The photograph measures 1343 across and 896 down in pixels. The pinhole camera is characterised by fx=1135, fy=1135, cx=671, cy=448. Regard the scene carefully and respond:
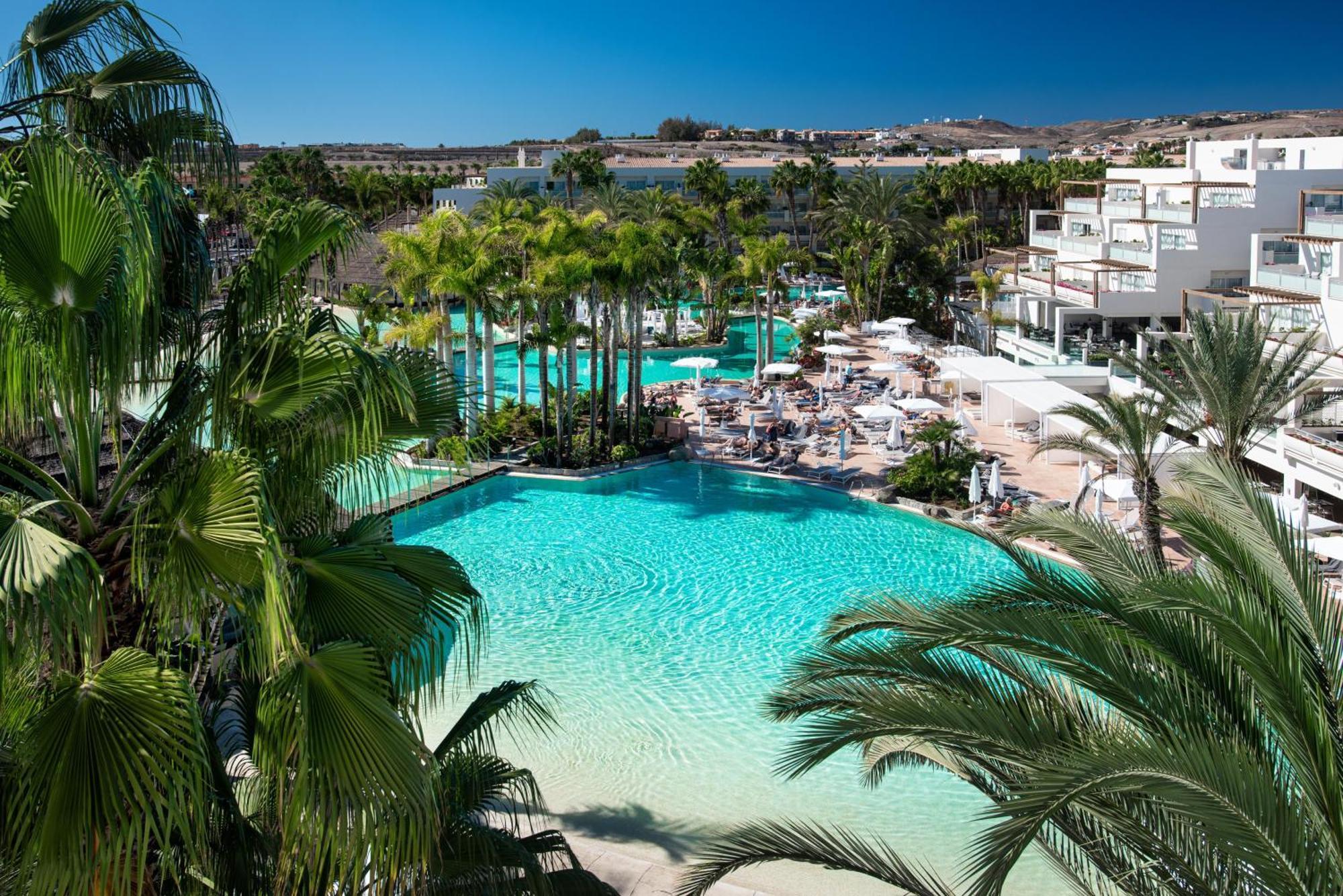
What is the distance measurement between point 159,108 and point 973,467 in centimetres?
1872

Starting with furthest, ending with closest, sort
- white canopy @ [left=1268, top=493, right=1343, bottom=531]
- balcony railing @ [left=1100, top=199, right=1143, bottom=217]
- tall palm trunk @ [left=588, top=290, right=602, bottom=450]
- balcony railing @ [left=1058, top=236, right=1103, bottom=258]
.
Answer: balcony railing @ [left=1100, top=199, right=1143, bottom=217] → balcony railing @ [left=1058, top=236, right=1103, bottom=258] → tall palm trunk @ [left=588, top=290, right=602, bottom=450] → white canopy @ [left=1268, top=493, right=1343, bottom=531]

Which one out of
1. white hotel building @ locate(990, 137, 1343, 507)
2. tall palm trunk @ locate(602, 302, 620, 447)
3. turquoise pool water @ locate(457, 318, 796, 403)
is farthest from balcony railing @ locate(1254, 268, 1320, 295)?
tall palm trunk @ locate(602, 302, 620, 447)

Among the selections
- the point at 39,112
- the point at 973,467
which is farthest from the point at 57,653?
the point at 973,467

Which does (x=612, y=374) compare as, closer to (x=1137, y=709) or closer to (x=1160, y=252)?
(x=1160, y=252)

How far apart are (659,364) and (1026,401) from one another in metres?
16.7

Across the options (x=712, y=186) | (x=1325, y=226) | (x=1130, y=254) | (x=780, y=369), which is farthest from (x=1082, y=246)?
(x=712, y=186)

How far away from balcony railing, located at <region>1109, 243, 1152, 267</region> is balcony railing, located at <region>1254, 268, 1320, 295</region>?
5.43m

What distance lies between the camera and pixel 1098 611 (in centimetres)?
641

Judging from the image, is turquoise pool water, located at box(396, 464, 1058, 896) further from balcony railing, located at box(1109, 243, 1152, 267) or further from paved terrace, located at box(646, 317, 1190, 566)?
balcony railing, located at box(1109, 243, 1152, 267)

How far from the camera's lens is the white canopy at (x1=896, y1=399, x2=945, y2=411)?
27031 millimetres

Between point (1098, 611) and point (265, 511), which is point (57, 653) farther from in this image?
point (1098, 611)

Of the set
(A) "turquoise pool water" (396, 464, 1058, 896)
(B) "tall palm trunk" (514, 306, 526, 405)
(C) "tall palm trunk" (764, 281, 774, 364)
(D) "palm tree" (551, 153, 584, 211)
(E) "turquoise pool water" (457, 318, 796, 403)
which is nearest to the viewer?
(A) "turquoise pool water" (396, 464, 1058, 896)

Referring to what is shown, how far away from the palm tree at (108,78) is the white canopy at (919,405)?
75.9ft

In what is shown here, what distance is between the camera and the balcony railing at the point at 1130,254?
3666 cm
